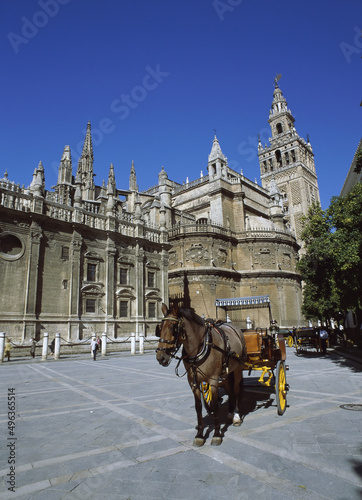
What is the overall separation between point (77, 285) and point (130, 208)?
650 inches

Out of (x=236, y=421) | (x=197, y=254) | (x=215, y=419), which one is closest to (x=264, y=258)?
(x=197, y=254)

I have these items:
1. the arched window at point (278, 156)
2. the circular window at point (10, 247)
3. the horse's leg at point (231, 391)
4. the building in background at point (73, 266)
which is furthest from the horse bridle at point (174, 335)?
the arched window at point (278, 156)

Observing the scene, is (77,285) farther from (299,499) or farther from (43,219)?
(299,499)

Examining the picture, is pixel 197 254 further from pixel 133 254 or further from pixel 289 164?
pixel 289 164

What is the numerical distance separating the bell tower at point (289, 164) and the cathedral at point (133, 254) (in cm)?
1292

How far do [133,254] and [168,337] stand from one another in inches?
957

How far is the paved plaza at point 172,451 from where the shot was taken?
10.7 feet

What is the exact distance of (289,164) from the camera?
224 feet

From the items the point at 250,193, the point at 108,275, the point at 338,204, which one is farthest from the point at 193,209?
the point at 338,204

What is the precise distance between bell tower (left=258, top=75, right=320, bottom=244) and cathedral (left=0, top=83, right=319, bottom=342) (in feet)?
42.4

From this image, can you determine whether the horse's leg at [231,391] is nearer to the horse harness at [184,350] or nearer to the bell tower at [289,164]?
the horse harness at [184,350]

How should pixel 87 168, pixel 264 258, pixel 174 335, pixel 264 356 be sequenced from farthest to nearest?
pixel 87 168, pixel 264 258, pixel 264 356, pixel 174 335

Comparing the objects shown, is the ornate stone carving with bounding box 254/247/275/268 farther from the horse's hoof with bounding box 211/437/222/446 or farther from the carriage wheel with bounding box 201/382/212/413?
the horse's hoof with bounding box 211/437/222/446

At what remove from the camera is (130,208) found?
3825 centimetres
